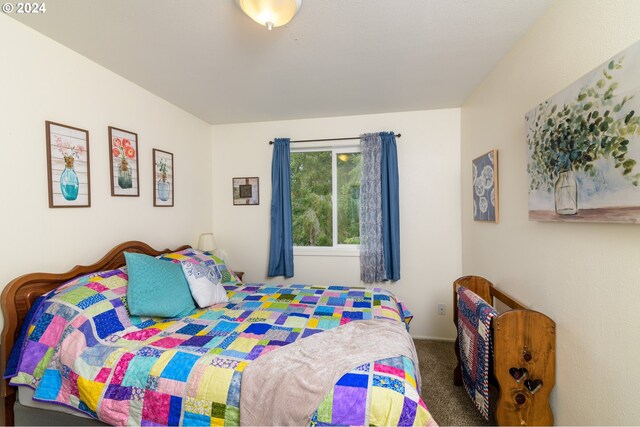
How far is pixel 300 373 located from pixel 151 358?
0.77 m

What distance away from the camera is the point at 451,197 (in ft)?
9.88

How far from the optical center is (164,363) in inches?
52.1

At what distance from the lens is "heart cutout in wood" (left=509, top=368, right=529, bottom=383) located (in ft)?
5.00

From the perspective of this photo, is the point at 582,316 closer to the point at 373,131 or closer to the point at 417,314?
the point at 417,314

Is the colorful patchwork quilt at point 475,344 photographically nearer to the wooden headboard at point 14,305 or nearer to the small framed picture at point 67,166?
the wooden headboard at point 14,305

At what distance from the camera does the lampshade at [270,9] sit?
4.37 ft

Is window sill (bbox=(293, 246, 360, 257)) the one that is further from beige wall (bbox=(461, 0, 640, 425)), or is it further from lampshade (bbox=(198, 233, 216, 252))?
beige wall (bbox=(461, 0, 640, 425))

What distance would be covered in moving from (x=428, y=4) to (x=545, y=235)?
146 cm

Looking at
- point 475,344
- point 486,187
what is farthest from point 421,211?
point 475,344

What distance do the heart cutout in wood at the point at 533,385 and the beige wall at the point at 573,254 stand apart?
3.5 inches

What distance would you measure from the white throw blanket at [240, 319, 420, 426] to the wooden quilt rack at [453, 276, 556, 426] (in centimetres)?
59

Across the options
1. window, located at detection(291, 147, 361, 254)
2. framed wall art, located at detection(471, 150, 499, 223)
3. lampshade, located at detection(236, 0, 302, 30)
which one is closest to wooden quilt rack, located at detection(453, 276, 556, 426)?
framed wall art, located at detection(471, 150, 499, 223)

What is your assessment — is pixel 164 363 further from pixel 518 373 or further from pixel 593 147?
pixel 593 147

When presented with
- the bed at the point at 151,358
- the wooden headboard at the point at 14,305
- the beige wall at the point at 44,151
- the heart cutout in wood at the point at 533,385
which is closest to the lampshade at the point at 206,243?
the beige wall at the point at 44,151
